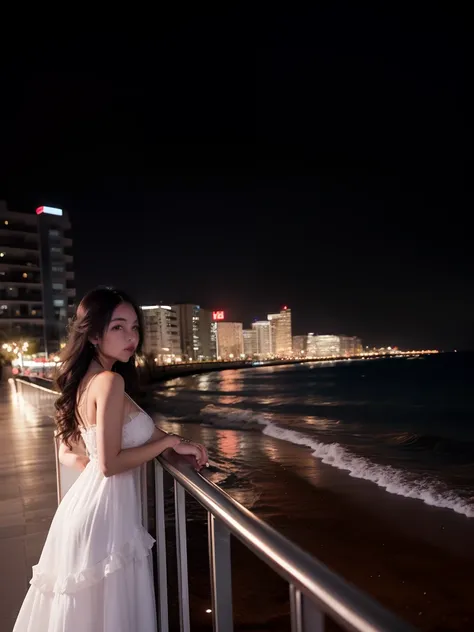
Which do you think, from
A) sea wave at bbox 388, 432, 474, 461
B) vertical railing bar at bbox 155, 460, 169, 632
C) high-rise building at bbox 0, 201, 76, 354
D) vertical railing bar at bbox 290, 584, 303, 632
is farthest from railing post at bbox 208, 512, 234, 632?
high-rise building at bbox 0, 201, 76, 354

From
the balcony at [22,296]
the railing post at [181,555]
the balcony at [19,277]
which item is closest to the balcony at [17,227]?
the balcony at [19,277]

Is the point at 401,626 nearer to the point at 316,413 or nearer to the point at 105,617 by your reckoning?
the point at 105,617

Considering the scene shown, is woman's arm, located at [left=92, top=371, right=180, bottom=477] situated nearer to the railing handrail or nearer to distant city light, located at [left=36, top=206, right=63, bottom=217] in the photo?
the railing handrail

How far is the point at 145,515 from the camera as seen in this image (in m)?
2.28

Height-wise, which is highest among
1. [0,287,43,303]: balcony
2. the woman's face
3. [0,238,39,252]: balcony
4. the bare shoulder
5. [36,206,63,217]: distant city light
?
[36,206,63,217]: distant city light

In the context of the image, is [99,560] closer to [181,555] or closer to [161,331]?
[181,555]

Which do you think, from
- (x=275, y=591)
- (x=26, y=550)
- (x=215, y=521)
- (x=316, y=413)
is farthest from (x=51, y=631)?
(x=316, y=413)

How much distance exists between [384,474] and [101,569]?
10.9 meters

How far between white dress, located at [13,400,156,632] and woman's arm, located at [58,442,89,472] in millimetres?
158

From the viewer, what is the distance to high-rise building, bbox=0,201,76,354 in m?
59.7

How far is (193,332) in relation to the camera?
14975 centimetres

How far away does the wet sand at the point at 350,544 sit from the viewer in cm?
519

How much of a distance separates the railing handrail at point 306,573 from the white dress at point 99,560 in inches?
23.9

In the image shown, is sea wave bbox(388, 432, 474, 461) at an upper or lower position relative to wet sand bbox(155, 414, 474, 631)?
lower
